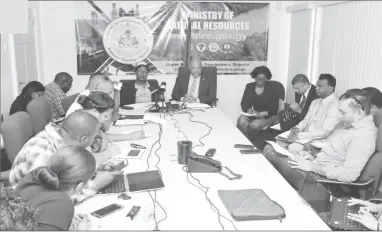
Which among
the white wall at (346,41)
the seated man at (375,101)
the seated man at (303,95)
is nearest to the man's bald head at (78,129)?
the seated man at (375,101)

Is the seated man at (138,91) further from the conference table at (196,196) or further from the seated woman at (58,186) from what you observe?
the seated woman at (58,186)

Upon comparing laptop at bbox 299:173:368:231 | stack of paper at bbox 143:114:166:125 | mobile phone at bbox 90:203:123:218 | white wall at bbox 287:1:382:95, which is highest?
white wall at bbox 287:1:382:95

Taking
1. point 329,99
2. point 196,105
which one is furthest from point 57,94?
point 329,99

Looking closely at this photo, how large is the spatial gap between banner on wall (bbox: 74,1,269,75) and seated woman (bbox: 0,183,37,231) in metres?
4.80

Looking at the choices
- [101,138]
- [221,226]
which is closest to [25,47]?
[101,138]

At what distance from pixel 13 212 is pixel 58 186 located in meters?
0.38

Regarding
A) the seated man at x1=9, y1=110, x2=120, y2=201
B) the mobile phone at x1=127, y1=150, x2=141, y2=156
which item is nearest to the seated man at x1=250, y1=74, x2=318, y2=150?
the mobile phone at x1=127, y1=150, x2=141, y2=156

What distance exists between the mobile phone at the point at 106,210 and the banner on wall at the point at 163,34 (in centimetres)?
422

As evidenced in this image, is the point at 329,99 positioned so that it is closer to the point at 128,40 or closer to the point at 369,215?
the point at 369,215

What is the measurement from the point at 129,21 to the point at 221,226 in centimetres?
465

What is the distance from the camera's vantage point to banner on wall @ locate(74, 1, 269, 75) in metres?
5.68

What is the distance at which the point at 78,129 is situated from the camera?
206cm

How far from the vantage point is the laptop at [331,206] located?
196 cm

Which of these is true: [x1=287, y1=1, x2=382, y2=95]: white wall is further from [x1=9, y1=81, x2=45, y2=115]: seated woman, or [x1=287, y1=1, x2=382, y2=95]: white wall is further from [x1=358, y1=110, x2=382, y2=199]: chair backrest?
[x1=9, y1=81, x2=45, y2=115]: seated woman
